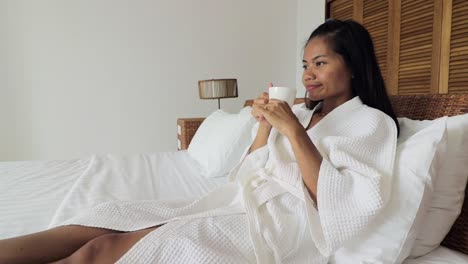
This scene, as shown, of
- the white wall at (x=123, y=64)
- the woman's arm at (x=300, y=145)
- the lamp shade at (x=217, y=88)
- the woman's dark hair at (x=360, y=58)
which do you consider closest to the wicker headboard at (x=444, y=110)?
the woman's dark hair at (x=360, y=58)

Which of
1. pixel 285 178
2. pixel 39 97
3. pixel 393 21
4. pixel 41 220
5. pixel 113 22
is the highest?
pixel 113 22

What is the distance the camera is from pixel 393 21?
1989mm

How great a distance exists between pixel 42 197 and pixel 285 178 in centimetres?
86

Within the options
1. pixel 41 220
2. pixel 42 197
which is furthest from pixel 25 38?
pixel 41 220

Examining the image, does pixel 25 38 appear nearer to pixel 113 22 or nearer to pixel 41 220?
pixel 113 22

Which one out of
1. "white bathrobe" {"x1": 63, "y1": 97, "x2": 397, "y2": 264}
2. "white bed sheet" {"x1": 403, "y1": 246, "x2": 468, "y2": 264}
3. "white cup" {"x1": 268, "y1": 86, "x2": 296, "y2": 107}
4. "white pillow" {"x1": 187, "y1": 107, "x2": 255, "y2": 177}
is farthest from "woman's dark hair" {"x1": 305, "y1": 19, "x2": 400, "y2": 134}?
"white pillow" {"x1": 187, "y1": 107, "x2": 255, "y2": 177}

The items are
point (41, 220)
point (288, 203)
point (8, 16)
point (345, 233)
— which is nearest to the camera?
point (345, 233)

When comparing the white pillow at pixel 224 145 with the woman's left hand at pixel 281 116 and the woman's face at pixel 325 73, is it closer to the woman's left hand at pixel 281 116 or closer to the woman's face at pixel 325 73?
the woman's face at pixel 325 73

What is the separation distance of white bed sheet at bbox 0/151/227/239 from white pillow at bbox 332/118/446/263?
0.70m

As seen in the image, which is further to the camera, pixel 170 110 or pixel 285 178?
pixel 170 110

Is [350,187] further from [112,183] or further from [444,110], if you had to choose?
[112,183]

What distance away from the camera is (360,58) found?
1018 mm

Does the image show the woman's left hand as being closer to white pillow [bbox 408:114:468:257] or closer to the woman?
the woman

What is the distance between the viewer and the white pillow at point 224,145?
1.50 m
